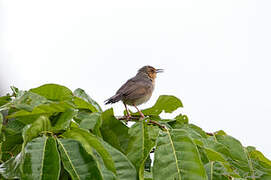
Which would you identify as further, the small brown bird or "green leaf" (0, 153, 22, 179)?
the small brown bird

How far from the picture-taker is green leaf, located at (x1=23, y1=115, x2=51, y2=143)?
1.48 metres

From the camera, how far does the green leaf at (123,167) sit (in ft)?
5.18

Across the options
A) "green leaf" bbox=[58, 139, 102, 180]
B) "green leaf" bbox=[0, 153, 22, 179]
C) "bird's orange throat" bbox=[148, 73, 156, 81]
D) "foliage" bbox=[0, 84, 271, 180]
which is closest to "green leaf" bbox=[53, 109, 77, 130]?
"foliage" bbox=[0, 84, 271, 180]

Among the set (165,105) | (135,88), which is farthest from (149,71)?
(165,105)

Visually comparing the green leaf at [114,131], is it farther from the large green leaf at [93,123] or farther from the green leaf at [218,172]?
the green leaf at [218,172]

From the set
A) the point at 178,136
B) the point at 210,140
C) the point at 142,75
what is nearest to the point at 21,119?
the point at 178,136

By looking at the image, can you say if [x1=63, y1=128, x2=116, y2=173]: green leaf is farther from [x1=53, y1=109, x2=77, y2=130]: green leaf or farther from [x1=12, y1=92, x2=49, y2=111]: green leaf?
[x1=12, y1=92, x2=49, y2=111]: green leaf

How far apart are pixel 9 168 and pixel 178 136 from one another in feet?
2.36

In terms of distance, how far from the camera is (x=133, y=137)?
1826mm

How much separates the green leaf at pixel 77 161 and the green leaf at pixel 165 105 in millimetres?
932

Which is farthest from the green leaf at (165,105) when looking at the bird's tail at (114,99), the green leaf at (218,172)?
the bird's tail at (114,99)

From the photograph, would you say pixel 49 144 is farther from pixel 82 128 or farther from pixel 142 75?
pixel 142 75

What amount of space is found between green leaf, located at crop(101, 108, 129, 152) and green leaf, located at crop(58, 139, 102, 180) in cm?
37

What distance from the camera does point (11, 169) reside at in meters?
1.41
